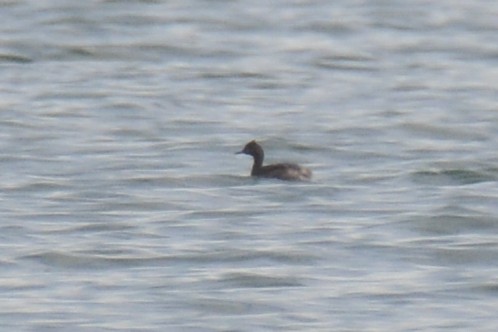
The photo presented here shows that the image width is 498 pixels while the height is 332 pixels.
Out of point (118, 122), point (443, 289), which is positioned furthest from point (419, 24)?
point (443, 289)

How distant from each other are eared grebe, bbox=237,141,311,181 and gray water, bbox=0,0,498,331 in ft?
0.42

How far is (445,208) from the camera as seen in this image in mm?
16312

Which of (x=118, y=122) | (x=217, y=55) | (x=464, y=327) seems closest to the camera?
(x=464, y=327)

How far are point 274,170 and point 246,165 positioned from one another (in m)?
1.24

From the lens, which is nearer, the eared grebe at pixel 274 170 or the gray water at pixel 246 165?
the gray water at pixel 246 165

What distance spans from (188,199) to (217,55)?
8.82 metres

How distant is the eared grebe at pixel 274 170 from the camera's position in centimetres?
1734

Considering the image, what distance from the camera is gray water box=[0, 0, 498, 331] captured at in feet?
43.1

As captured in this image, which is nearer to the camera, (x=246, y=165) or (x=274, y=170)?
(x=274, y=170)

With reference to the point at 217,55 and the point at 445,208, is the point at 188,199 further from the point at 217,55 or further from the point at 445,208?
the point at 217,55

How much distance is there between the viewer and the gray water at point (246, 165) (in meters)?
13.1

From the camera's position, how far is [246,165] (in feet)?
61.0

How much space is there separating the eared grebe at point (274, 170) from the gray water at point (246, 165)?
0.13 metres

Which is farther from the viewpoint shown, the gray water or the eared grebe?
the eared grebe
